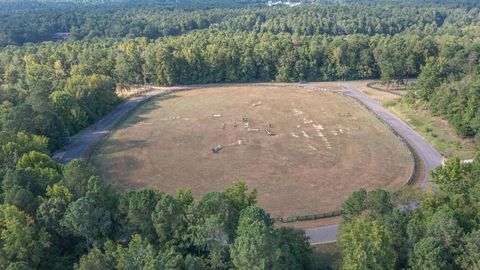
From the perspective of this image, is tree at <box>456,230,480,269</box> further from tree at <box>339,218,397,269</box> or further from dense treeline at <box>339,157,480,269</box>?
tree at <box>339,218,397,269</box>

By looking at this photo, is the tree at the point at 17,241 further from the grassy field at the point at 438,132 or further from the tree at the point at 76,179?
the grassy field at the point at 438,132

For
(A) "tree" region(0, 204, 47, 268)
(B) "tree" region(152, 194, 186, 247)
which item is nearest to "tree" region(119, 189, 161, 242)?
(B) "tree" region(152, 194, 186, 247)

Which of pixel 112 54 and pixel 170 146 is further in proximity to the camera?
pixel 112 54

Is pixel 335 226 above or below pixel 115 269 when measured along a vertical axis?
below

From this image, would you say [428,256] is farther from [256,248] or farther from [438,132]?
[438,132]

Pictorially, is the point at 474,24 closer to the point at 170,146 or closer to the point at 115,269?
the point at 170,146

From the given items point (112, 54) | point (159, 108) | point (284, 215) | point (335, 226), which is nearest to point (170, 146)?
point (159, 108)
